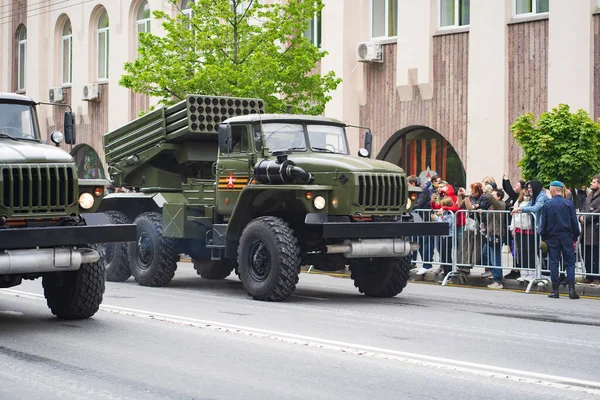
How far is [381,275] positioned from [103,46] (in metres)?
26.1

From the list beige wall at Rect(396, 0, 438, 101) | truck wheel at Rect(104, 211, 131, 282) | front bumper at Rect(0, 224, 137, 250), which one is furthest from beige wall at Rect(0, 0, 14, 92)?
front bumper at Rect(0, 224, 137, 250)

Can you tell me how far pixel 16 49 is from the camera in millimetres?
44219

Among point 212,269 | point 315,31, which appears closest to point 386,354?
point 212,269

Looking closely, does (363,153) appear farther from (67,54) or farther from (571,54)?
(67,54)

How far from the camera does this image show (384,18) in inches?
1100

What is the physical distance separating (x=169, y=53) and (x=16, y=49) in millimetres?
20827

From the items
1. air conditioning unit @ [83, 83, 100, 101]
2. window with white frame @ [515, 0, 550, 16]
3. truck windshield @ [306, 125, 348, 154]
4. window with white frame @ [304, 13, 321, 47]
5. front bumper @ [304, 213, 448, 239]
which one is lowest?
front bumper @ [304, 213, 448, 239]

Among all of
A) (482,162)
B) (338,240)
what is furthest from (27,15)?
(338,240)

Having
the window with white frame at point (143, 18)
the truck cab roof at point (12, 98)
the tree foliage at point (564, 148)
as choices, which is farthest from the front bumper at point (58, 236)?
the window with white frame at point (143, 18)

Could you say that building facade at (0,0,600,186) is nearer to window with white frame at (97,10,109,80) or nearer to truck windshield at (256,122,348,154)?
truck windshield at (256,122,348,154)

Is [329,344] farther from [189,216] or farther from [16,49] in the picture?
[16,49]

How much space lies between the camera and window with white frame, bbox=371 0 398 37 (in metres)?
27.5

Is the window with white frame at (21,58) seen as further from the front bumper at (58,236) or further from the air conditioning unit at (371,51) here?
the front bumper at (58,236)

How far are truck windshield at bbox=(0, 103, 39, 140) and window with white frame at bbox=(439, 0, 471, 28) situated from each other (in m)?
15.3
